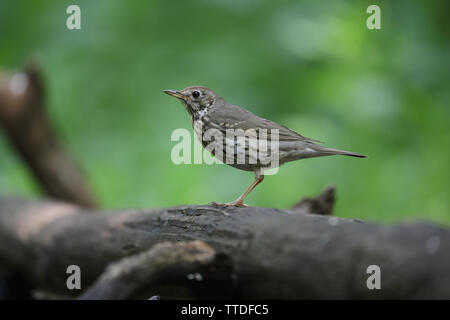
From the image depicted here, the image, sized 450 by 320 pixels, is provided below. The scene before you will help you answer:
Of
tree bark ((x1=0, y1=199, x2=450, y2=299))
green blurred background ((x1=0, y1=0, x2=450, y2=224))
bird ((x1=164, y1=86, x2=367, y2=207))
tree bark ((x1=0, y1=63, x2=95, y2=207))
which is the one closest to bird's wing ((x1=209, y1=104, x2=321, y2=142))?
bird ((x1=164, y1=86, x2=367, y2=207))

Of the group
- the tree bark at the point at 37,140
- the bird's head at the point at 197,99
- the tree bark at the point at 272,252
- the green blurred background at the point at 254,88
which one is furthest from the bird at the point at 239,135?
the tree bark at the point at 37,140

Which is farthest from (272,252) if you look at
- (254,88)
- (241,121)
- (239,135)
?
(254,88)

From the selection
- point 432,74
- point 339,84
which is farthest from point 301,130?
point 432,74

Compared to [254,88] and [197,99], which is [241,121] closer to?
[197,99]

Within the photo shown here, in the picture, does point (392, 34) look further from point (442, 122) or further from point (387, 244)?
point (387, 244)

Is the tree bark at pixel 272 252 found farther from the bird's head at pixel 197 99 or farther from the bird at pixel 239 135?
the bird's head at pixel 197 99

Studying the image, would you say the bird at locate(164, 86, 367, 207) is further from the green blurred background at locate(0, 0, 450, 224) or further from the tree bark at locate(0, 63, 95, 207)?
the tree bark at locate(0, 63, 95, 207)
